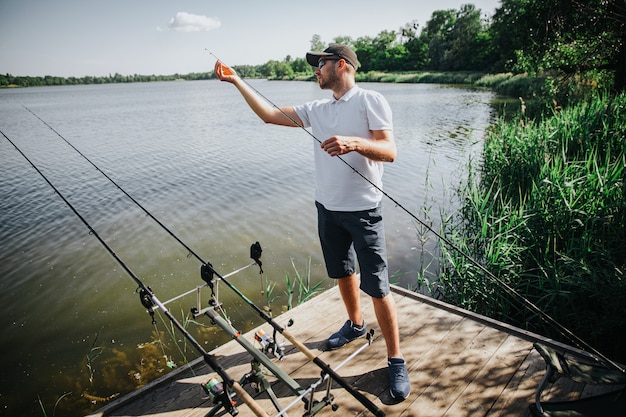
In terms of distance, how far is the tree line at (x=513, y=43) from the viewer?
9.73 meters

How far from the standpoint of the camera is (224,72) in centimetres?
262

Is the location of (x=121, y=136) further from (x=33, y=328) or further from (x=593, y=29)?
(x=593, y=29)

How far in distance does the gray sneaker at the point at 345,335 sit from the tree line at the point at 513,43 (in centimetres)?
746

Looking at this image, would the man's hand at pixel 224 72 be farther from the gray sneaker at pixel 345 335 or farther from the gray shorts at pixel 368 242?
Answer: the gray sneaker at pixel 345 335

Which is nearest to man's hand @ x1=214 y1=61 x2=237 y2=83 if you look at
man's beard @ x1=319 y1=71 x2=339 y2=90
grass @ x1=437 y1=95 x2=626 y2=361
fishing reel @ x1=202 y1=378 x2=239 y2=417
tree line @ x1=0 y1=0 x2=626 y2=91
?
man's beard @ x1=319 y1=71 x2=339 y2=90

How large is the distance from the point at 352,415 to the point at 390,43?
348 ft

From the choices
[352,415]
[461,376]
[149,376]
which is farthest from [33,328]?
[461,376]

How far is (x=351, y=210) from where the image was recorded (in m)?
2.24

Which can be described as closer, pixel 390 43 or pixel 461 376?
pixel 461 376

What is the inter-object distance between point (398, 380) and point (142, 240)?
18.5 ft

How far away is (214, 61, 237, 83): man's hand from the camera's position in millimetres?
2607

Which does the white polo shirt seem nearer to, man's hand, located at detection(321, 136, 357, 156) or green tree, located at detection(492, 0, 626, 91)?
man's hand, located at detection(321, 136, 357, 156)

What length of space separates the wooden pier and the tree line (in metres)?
6.93

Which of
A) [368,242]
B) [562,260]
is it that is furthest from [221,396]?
[562,260]
